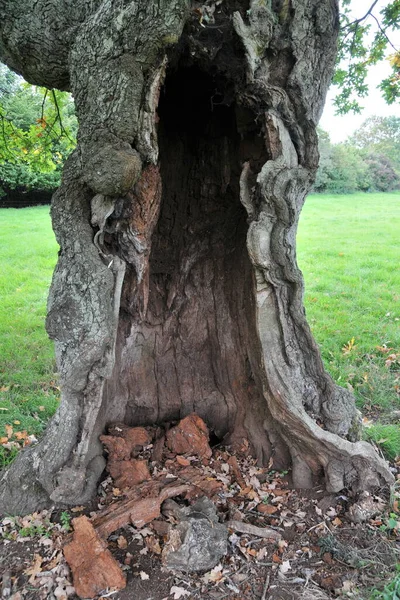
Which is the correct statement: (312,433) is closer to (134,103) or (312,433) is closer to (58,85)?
(134,103)

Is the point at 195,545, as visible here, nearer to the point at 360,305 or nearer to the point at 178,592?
the point at 178,592

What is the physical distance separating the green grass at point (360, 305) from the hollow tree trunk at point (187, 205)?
1265mm

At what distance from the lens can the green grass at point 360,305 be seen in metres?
4.60

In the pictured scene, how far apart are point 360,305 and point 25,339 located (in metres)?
4.75

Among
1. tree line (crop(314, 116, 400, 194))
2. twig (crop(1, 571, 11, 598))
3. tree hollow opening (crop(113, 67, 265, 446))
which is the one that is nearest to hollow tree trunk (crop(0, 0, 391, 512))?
tree hollow opening (crop(113, 67, 265, 446))

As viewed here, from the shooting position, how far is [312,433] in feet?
9.40

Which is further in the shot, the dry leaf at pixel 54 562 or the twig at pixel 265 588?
the dry leaf at pixel 54 562

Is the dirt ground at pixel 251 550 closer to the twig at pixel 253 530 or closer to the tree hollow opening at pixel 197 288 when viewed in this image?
the twig at pixel 253 530

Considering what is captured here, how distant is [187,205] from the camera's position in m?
3.35

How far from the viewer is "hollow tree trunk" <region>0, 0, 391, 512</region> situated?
Answer: 2.52 meters

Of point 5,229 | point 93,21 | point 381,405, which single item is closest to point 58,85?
point 93,21

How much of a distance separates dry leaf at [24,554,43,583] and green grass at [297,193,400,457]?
251 cm

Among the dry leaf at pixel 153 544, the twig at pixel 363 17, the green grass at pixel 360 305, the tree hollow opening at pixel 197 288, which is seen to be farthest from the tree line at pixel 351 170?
the dry leaf at pixel 153 544

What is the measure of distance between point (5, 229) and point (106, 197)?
11955 mm
